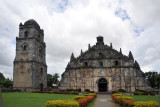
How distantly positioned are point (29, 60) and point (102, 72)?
54.5 feet

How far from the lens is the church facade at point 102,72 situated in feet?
115

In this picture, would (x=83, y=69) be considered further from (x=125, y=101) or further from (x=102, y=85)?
(x=125, y=101)

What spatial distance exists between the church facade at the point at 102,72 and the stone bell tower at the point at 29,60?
18.9ft

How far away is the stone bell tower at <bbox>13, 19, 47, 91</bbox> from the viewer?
34.5 metres

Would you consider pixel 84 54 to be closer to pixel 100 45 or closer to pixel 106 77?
pixel 100 45

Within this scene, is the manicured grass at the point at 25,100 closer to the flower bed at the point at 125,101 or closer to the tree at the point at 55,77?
the flower bed at the point at 125,101

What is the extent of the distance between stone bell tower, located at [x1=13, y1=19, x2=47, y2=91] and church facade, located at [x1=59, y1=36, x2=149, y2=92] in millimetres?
5765

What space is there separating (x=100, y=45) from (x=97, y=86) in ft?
32.1

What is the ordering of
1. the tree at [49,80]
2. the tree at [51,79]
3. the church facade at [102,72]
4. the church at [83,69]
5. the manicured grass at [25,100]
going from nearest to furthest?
the manicured grass at [25,100] → the church at [83,69] → the church facade at [102,72] → the tree at [49,80] → the tree at [51,79]

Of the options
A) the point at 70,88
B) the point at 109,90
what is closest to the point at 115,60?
the point at 109,90

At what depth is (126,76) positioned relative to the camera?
1391 inches

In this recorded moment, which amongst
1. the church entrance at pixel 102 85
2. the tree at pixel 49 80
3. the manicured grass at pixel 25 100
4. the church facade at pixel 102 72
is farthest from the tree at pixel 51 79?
the manicured grass at pixel 25 100

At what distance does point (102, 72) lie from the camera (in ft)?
120

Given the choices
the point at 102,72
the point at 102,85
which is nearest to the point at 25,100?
the point at 102,72
